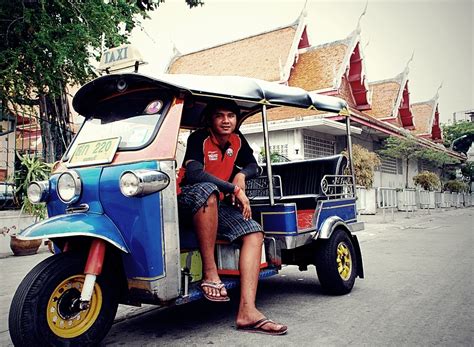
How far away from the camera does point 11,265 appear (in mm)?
7016

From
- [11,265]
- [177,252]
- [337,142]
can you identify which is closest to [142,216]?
[177,252]

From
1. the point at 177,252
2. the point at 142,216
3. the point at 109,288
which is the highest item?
the point at 142,216

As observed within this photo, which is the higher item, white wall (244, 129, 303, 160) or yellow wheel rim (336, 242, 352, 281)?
white wall (244, 129, 303, 160)

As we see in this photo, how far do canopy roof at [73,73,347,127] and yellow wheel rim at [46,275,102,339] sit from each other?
1.47 m

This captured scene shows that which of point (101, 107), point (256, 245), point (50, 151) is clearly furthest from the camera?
point (50, 151)

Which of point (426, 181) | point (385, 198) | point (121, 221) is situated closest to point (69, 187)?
point (121, 221)

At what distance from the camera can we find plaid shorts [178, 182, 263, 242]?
322 centimetres

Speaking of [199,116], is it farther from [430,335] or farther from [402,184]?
[402,184]

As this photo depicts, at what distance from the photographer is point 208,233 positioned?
3242 millimetres

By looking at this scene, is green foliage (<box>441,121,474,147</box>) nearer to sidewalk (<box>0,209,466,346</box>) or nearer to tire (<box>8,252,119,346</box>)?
sidewalk (<box>0,209,466,346</box>)

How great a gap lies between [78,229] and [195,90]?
131cm

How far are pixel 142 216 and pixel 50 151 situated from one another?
7.23m

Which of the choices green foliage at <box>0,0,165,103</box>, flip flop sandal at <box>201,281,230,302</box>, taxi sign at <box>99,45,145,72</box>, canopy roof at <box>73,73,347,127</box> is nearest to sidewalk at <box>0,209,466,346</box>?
flip flop sandal at <box>201,281,230,302</box>

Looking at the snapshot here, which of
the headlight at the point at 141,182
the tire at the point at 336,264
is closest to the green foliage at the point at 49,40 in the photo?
the headlight at the point at 141,182
